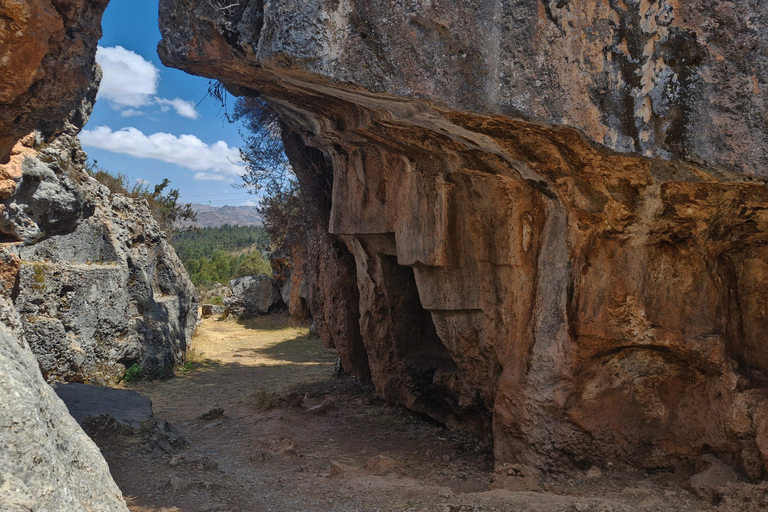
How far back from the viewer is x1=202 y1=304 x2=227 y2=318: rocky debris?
18.3 metres

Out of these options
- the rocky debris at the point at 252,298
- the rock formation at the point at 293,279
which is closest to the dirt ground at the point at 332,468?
the rock formation at the point at 293,279

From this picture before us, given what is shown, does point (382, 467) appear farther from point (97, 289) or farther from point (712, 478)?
point (97, 289)

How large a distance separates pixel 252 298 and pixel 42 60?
14.6 metres

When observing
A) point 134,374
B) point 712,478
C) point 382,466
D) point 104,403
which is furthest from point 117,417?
point 712,478

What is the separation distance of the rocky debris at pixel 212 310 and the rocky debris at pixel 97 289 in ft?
24.1

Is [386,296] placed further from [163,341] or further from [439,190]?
[163,341]

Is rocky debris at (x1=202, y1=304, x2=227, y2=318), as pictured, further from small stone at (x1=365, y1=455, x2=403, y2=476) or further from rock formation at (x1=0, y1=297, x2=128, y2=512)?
rock formation at (x1=0, y1=297, x2=128, y2=512)

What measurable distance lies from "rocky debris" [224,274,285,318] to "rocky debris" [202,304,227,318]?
660 millimetres

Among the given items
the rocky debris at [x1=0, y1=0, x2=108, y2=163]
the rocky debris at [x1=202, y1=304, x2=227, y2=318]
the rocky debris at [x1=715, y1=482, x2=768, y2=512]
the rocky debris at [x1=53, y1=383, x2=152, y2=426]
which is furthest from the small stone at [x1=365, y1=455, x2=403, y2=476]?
the rocky debris at [x1=202, y1=304, x2=227, y2=318]

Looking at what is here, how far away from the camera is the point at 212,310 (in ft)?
60.2

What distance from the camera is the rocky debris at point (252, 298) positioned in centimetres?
1755

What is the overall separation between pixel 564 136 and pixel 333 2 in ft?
5.24

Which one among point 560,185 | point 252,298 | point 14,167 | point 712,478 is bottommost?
point 712,478

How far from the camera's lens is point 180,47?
4.39m
